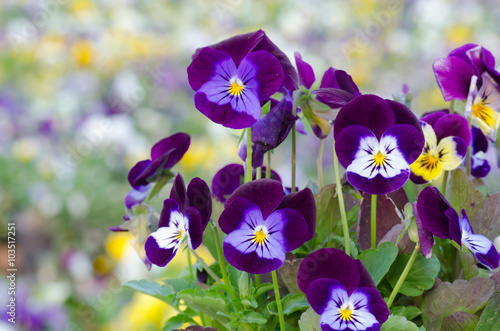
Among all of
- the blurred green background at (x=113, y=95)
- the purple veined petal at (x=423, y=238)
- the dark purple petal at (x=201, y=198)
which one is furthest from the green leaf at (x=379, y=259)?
the blurred green background at (x=113, y=95)

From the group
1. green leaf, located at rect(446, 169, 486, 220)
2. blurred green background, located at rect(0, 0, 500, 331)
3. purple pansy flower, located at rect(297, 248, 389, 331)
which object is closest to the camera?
purple pansy flower, located at rect(297, 248, 389, 331)

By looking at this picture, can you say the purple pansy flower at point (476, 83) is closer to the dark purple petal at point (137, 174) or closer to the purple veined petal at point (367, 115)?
the purple veined petal at point (367, 115)

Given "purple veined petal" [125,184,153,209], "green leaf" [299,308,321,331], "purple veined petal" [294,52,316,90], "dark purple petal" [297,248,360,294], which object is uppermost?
"purple veined petal" [294,52,316,90]

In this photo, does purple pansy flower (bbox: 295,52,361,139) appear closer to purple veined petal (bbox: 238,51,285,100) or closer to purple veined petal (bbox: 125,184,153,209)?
purple veined petal (bbox: 238,51,285,100)

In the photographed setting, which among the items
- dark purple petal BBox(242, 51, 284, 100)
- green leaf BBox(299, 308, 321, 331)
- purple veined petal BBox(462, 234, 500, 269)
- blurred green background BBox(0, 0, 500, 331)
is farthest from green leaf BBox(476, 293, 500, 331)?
blurred green background BBox(0, 0, 500, 331)

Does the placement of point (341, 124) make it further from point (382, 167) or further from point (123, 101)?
point (123, 101)

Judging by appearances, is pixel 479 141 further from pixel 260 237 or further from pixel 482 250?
pixel 260 237
